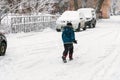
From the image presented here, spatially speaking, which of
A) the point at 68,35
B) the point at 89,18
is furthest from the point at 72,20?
the point at 68,35

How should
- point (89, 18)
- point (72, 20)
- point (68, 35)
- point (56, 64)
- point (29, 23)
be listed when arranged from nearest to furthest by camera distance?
point (56, 64) < point (68, 35) < point (29, 23) < point (72, 20) < point (89, 18)

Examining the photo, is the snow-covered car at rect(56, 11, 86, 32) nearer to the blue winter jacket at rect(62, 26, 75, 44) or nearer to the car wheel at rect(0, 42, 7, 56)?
the car wheel at rect(0, 42, 7, 56)

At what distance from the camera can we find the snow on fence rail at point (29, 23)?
2600 centimetres

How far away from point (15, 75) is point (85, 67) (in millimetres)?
2715

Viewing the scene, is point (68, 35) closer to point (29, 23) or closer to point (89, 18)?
point (29, 23)

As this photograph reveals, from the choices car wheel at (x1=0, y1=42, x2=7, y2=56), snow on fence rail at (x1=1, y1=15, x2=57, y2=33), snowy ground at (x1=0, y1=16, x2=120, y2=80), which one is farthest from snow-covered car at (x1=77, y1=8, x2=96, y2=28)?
car wheel at (x1=0, y1=42, x2=7, y2=56)

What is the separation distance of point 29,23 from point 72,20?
390cm

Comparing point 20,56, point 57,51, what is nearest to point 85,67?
point 20,56

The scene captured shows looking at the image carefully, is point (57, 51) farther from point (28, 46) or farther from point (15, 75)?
point (15, 75)

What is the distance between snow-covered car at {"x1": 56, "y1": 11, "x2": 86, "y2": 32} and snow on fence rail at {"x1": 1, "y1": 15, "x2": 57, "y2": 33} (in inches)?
53.7

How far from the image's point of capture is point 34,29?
29.4m

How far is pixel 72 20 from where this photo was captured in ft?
101

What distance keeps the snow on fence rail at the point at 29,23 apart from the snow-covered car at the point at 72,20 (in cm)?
136

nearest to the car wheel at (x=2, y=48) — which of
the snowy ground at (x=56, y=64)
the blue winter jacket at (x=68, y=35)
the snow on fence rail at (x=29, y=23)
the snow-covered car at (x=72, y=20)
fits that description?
the snowy ground at (x=56, y=64)
